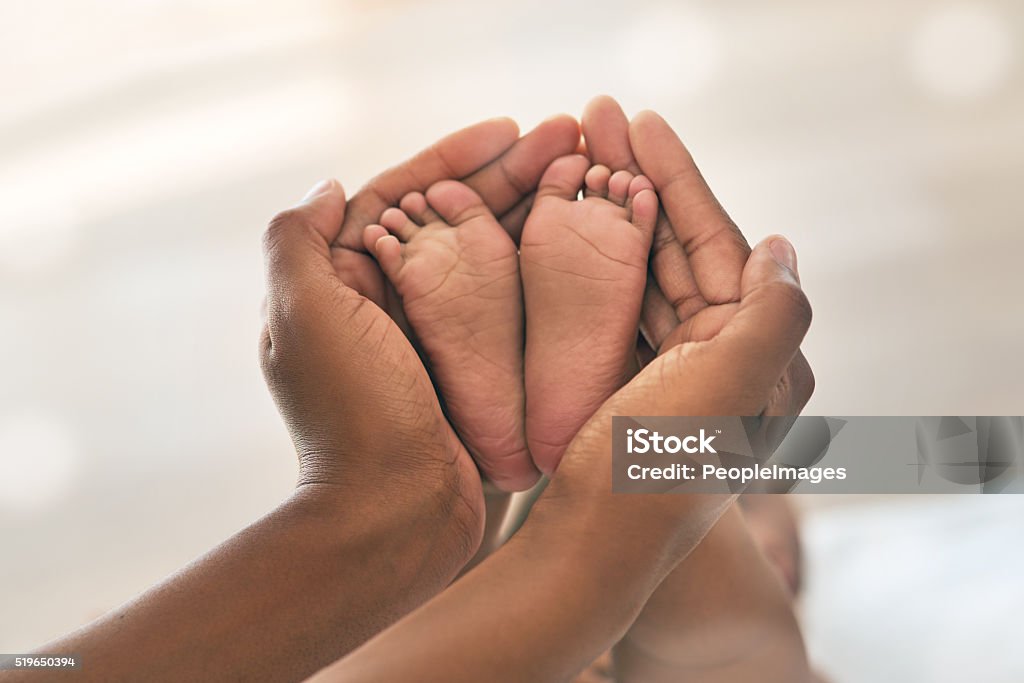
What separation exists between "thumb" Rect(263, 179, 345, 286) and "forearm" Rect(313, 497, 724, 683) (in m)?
0.34

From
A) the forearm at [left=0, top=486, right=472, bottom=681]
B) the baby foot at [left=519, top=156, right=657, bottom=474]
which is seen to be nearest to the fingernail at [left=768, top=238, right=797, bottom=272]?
the baby foot at [left=519, top=156, right=657, bottom=474]

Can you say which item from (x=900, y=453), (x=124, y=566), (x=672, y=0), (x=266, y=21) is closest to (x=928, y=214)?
(x=900, y=453)

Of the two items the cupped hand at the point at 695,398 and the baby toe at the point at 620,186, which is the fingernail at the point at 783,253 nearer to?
the cupped hand at the point at 695,398

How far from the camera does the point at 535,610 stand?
27.5 inches

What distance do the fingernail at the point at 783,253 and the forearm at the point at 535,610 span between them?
222 millimetres

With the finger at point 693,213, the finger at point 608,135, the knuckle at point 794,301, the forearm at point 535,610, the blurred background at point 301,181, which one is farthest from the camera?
the blurred background at point 301,181

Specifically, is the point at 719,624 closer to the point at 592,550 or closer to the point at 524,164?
the point at 592,550

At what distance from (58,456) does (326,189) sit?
2.17ft

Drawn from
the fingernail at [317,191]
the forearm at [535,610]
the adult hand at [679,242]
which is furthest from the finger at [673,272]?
the fingernail at [317,191]

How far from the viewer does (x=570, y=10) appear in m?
1.41

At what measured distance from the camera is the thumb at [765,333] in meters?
0.76

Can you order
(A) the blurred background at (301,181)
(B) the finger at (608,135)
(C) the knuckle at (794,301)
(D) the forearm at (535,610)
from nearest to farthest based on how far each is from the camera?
(D) the forearm at (535,610)
(C) the knuckle at (794,301)
(B) the finger at (608,135)
(A) the blurred background at (301,181)

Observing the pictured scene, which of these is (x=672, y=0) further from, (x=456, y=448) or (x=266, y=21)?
(x=456, y=448)

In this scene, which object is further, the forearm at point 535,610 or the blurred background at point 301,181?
the blurred background at point 301,181
